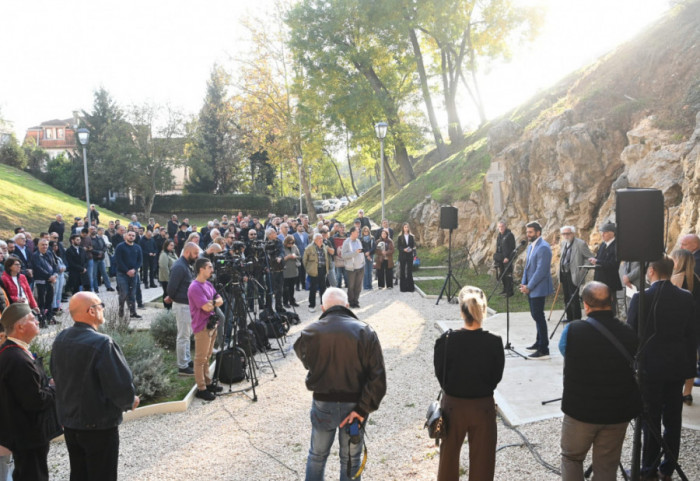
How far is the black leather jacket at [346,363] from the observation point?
13.1ft

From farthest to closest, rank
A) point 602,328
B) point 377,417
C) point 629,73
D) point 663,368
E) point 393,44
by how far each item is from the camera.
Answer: point 393,44 → point 629,73 → point 377,417 → point 663,368 → point 602,328

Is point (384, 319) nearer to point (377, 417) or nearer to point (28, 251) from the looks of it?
point (377, 417)

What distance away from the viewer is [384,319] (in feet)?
37.7

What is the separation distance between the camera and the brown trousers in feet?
12.5

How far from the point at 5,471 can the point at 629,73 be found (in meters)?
16.2

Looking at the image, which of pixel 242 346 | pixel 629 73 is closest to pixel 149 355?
pixel 242 346

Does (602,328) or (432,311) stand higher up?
(602,328)

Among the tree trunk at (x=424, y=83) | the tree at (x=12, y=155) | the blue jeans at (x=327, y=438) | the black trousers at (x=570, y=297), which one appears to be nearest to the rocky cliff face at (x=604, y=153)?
the black trousers at (x=570, y=297)

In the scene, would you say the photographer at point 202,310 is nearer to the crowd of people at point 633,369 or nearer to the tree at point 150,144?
the crowd of people at point 633,369

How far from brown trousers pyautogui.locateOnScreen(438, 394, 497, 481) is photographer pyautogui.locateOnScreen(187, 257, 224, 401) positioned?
384 centimetres

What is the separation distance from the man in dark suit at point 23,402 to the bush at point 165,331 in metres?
5.59

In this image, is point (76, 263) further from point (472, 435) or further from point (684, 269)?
point (684, 269)

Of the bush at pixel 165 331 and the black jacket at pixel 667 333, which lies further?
the bush at pixel 165 331

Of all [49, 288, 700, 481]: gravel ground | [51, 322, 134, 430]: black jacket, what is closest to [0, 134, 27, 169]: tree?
[49, 288, 700, 481]: gravel ground
